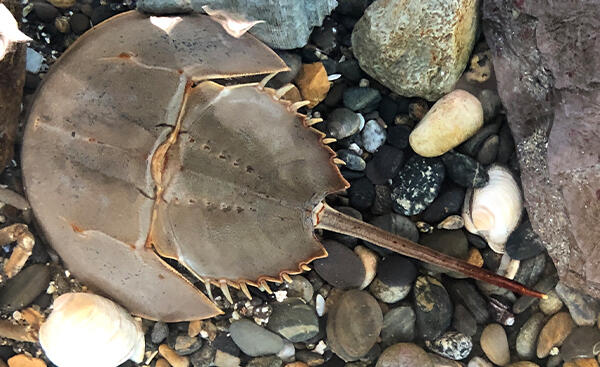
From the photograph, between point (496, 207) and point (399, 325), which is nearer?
point (496, 207)

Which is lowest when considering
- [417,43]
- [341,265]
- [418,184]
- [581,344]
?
[581,344]

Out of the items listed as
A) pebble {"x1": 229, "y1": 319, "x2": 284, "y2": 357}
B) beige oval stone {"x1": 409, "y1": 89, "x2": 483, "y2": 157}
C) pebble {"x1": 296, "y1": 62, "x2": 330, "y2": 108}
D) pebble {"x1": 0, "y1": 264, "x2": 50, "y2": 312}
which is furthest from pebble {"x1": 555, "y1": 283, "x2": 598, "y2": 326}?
pebble {"x1": 0, "y1": 264, "x2": 50, "y2": 312}

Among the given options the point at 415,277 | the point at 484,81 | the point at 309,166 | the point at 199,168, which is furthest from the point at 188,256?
the point at 484,81

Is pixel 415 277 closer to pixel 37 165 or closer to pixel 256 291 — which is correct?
pixel 256 291

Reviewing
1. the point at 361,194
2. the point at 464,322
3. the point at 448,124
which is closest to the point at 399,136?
the point at 448,124

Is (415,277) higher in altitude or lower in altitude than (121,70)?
lower

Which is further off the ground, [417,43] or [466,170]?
[417,43]

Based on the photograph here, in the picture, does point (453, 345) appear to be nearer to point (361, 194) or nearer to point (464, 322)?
point (464, 322)
